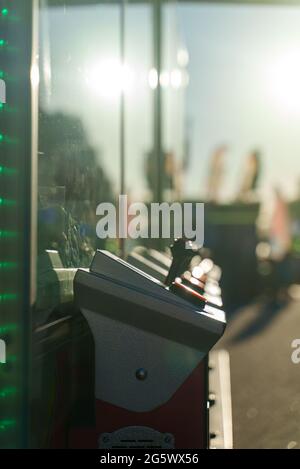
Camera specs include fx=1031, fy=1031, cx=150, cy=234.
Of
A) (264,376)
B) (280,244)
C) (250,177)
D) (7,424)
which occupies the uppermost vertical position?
(250,177)

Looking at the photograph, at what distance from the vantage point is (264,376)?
7801 mm

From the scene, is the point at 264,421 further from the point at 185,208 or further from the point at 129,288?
the point at 129,288

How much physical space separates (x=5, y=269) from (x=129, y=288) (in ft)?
1.31

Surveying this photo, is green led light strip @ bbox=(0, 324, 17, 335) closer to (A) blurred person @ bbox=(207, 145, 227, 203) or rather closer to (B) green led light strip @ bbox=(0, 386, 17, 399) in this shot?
(B) green led light strip @ bbox=(0, 386, 17, 399)

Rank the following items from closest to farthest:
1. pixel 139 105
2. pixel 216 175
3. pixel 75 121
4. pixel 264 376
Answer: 1. pixel 75 121
2. pixel 139 105
3. pixel 264 376
4. pixel 216 175

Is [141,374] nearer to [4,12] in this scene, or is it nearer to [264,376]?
[4,12]

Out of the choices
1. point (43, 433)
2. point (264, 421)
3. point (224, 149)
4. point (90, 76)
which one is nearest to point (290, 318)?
point (224, 149)

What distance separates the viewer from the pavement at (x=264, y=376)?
454 centimetres

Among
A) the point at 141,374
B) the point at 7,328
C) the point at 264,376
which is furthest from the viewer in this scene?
the point at 264,376

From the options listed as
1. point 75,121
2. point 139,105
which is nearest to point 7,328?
point 75,121

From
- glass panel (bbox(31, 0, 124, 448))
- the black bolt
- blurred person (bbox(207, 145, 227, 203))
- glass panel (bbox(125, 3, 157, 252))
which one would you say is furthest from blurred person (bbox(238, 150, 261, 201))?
the black bolt

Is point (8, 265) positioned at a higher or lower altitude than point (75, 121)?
lower

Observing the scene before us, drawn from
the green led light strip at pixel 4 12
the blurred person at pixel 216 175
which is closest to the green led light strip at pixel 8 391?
the green led light strip at pixel 4 12

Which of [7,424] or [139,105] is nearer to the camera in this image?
[7,424]
